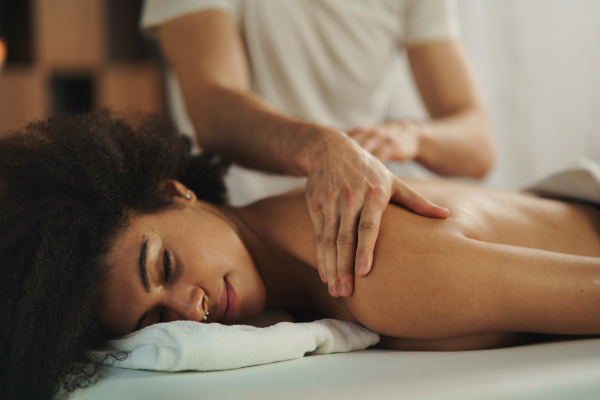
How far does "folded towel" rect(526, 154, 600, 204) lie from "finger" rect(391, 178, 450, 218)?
52 cm

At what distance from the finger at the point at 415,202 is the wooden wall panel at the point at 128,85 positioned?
2.05 metres

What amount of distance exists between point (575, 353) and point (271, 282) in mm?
614

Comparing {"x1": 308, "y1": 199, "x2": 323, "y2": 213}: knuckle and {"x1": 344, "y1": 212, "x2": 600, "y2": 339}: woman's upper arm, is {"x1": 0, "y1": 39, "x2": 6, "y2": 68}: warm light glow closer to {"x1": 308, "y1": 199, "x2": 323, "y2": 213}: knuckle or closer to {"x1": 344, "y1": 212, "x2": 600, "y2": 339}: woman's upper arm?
{"x1": 308, "y1": 199, "x2": 323, "y2": 213}: knuckle

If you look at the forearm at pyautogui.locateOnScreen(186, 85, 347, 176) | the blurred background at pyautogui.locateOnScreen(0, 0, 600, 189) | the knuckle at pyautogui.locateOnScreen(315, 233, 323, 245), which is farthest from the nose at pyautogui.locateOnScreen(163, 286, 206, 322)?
the blurred background at pyautogui.locateOnScreen(0, 0, 600, 189)

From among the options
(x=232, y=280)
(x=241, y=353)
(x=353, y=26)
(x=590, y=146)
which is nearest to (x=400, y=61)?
(x=353, y=26)

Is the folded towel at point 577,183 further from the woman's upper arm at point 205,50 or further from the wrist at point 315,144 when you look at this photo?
the woman's upper arm at point 205,50

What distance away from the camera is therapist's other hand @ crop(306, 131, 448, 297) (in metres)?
0.85

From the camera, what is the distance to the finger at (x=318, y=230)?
889 millimetres

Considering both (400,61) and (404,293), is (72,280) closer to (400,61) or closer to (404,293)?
(404,293)

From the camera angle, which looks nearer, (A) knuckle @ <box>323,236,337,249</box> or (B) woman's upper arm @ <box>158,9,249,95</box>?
(A) knuckle @ <box>323,236,337,249</box>

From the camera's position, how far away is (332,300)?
3.32ft

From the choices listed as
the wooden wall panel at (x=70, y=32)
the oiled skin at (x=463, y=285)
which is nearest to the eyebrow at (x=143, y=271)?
the oiled skin at (x=463, y=285)

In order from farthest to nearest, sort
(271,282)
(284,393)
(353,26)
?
(353,26) → (271,282) → (284,393)

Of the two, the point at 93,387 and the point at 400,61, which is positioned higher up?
the point at 400,61
